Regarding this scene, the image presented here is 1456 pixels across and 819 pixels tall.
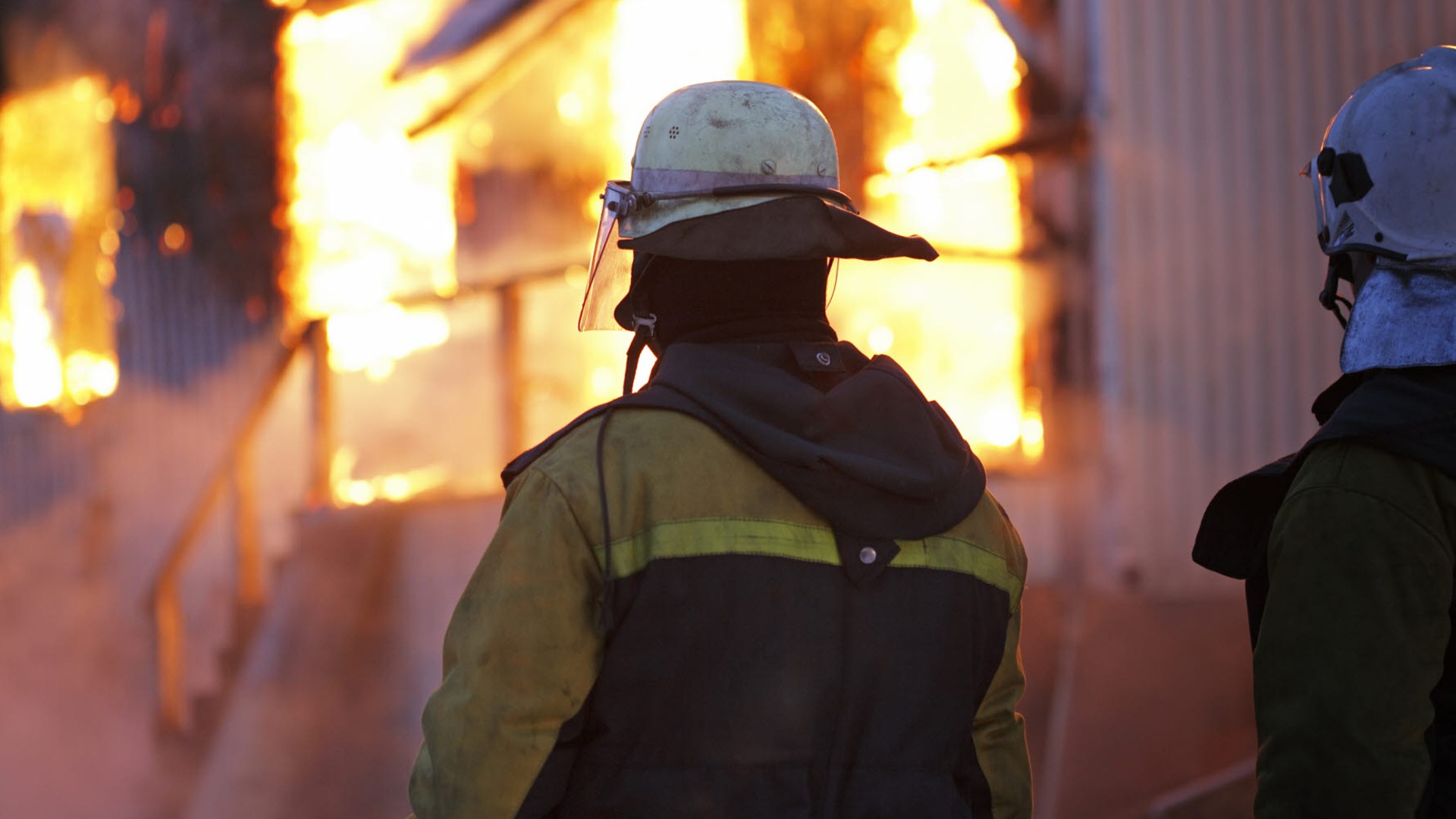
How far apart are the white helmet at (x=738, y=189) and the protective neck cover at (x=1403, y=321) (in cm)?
65

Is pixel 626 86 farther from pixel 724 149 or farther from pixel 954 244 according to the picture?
pixel 724 149

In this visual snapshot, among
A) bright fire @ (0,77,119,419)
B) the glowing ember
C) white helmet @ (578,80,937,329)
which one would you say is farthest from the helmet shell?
bright fire @ (0,77,119,419)

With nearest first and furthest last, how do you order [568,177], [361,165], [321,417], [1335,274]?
1. [1335,274]
2. [321,417]
3. [568,177]
4. [361,165]

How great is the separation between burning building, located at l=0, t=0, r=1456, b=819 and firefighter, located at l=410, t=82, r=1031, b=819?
4204 millimetres

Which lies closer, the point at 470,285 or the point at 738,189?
the point at 738,189

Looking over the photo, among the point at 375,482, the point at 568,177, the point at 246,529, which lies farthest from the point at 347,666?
the point at 568,177

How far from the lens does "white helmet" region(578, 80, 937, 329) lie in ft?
6.72

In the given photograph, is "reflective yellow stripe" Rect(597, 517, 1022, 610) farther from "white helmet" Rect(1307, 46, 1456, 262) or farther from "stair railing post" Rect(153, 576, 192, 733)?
"stair railing post" Rect(153, 576, 192, 733)

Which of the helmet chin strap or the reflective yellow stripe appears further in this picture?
the helmet chin strap

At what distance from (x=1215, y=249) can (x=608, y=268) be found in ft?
14.7

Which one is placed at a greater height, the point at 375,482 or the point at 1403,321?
the point at 1403,321

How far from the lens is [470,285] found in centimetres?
664

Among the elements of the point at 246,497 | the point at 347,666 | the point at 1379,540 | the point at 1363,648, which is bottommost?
the point at 347,666

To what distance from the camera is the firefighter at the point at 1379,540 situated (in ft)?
5.98
